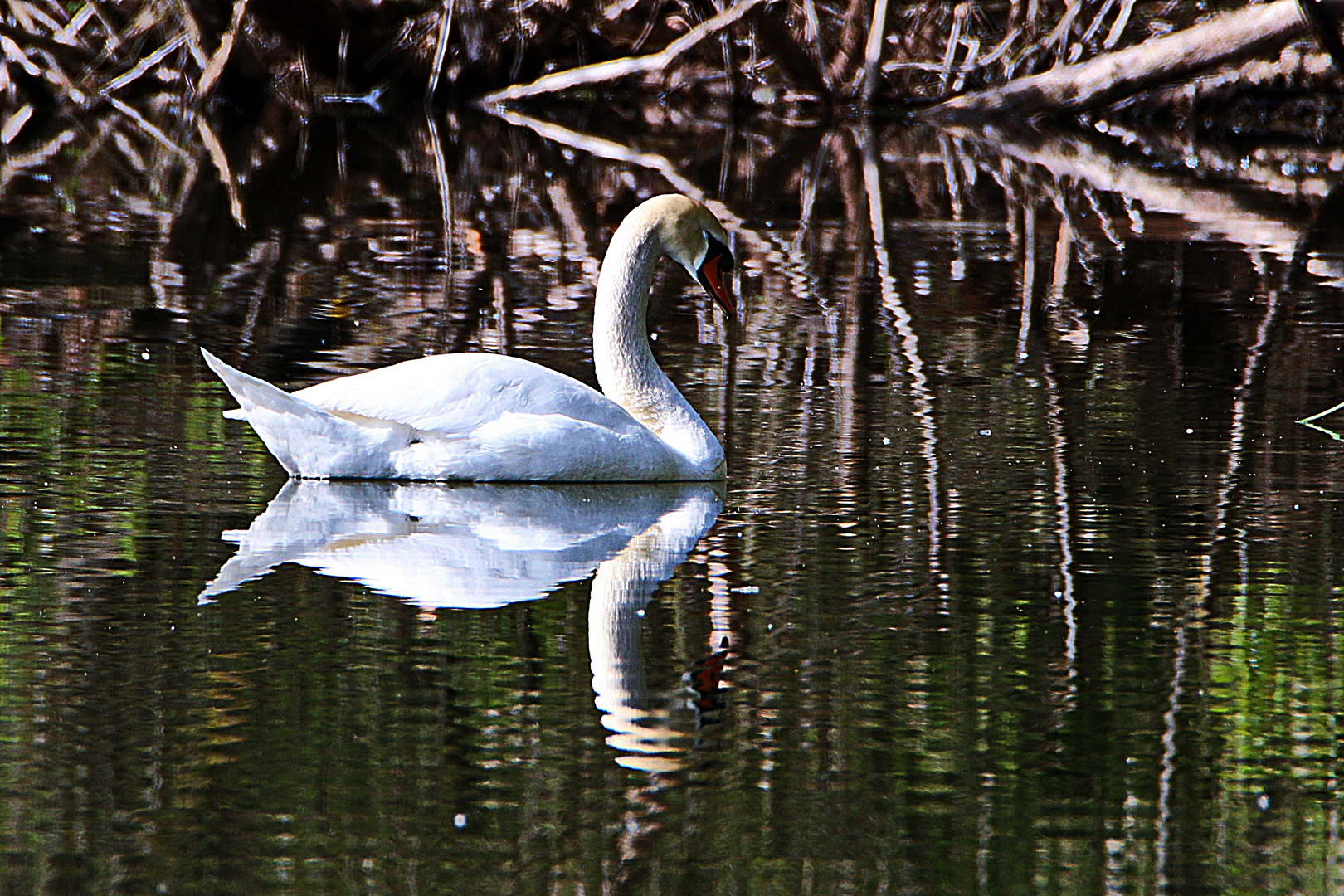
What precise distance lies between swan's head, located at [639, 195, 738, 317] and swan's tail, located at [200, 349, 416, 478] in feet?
4.74

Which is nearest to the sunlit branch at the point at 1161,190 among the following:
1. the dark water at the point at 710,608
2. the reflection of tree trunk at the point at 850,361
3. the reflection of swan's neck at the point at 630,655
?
the reflection of tree trunk at the point at 850,361

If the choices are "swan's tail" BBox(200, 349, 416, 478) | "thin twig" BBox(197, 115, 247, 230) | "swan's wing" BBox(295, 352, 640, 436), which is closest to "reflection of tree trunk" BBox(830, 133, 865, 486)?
"swan's wing" BBox(295, 352, 640, 436)

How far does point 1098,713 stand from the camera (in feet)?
15.8

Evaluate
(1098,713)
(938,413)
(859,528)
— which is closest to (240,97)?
(938,413)

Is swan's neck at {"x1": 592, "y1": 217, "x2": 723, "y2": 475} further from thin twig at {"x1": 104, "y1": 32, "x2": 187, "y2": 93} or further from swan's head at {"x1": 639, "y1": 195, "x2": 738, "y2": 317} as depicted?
thin twig at {"x1": 104, "y1": 32, "x2": 187, "y2": 93}

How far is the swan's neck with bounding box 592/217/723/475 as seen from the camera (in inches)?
305

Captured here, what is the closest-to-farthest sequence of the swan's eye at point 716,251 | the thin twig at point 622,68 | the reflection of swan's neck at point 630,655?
1. the reflection of swan's neck at point 630,655
2. the swan's eye at point 716,251
3. the thin twig at point 622,68

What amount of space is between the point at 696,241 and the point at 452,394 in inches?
56.4

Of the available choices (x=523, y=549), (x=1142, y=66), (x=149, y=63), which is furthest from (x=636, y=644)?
(x=149, y=63)

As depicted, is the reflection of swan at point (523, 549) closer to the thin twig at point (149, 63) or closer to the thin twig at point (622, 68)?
the thin twig at point (622, 68)

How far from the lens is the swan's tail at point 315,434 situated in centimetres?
720

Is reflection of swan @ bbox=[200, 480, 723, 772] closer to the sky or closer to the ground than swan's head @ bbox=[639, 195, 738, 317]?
closer to the ground

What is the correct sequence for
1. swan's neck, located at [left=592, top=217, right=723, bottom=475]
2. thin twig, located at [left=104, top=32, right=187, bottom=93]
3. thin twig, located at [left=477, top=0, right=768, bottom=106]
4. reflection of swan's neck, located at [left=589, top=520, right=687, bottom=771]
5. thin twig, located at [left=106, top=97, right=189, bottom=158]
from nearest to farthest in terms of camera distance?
reflection of swan's neck, located at [left=589, top=520, right=687, bottom=771] < swan's neck, located at [left=592, top=217, right=723, bottom=475] < thin twig, located at [left=106, top=97, right=189, bottom=158] < thin twig, located at [left=477, top=0, right=768, bottom=106] < thin twig, located at [left=104, top=32, right=187, bottom=93]

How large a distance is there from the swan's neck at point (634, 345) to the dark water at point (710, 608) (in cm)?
31
